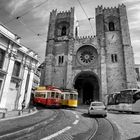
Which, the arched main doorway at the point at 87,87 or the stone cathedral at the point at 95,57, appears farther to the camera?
the arched main doorway at the point at 87,87

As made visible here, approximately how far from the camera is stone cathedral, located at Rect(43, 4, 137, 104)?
81.1ft

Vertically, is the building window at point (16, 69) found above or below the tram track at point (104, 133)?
above

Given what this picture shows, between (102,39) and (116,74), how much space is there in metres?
8.26

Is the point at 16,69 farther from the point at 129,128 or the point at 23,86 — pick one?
the point at 129,128

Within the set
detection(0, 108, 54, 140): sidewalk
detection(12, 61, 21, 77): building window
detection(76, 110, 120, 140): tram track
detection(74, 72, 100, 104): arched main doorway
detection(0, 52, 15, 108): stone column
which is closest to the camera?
detection(76, 110, 120, 140): tram track

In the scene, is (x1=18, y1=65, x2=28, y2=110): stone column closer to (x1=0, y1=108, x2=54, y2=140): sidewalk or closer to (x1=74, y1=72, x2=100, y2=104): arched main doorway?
(x1=0, y1=108, x2=54, y2=140): sidewalk

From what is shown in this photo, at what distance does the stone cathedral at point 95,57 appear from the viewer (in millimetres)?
24705

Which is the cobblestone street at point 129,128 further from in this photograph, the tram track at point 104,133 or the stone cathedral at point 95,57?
the stone cathedral at point 95,57

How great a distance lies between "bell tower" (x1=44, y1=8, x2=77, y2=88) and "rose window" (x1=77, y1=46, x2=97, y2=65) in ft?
7.93

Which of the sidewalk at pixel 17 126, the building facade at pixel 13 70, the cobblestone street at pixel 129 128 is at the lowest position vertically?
the sidewalk at pixel 17 126

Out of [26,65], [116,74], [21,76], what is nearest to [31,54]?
[26,65]

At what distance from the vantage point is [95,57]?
2806cm

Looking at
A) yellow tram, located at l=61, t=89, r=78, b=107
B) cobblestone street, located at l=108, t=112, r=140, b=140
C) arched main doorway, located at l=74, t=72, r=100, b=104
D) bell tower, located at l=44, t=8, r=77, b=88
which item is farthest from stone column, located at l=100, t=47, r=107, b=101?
cobblestone street, located at l=108, t=112, r=140, b=140

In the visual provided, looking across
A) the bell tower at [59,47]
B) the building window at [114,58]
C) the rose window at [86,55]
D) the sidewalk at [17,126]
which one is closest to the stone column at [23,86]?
the sidewalk at [17,126]
